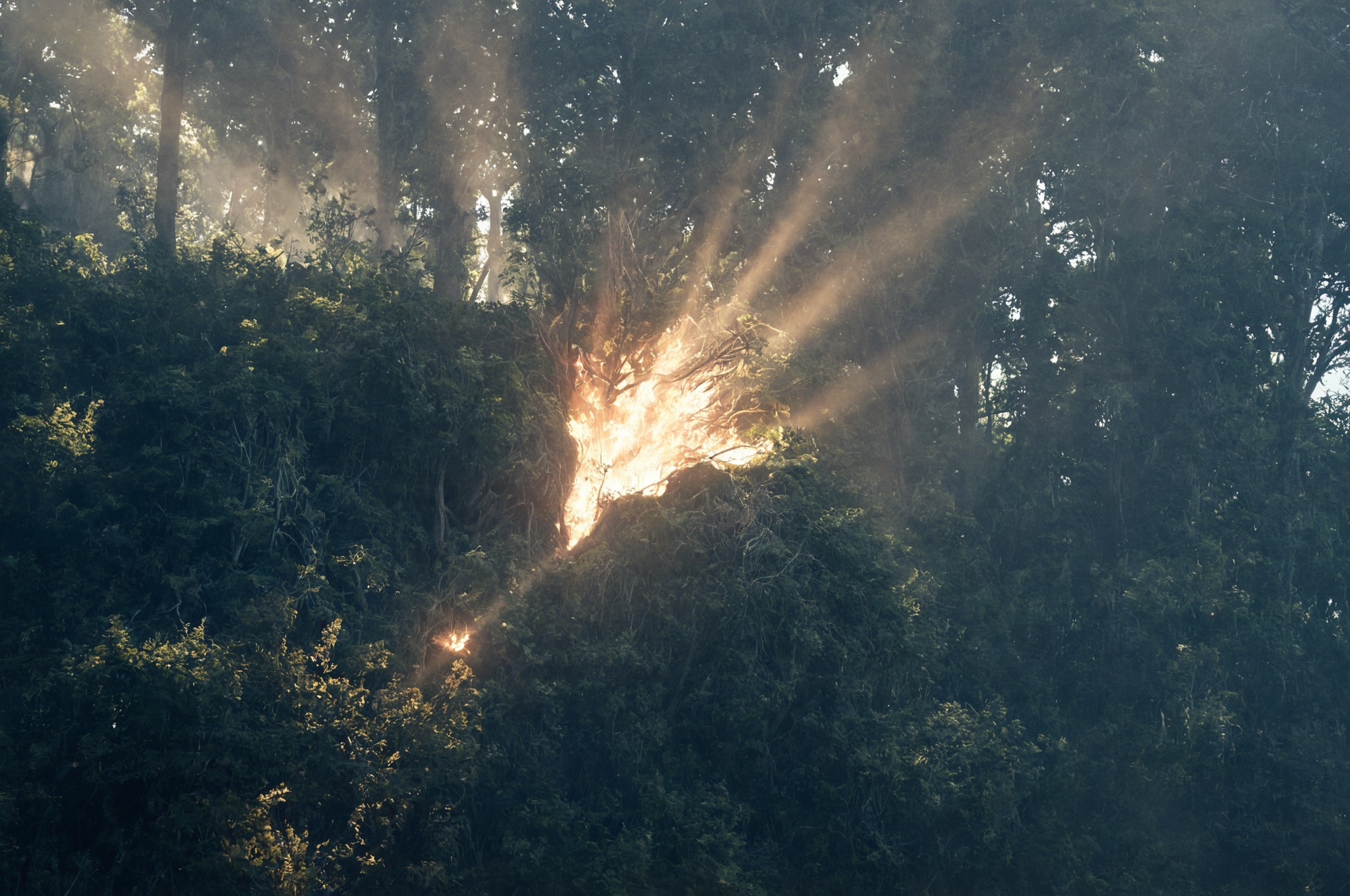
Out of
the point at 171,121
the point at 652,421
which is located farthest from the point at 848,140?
the point at 171,121

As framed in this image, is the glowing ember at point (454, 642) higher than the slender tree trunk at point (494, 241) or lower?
lower

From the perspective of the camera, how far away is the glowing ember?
14922mm

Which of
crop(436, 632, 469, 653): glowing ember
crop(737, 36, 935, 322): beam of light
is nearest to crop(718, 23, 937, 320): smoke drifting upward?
crop(737, 36, 935, 322): beam of light

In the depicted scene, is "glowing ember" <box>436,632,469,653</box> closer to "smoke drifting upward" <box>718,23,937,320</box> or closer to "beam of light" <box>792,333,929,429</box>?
"beam of light" <box>792,333,929,429</box>

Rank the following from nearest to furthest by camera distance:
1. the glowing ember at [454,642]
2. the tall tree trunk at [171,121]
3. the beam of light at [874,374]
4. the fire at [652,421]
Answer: the glowing ember at [454,642] → the fire at [652,421] → the tall tree trunk at [171,121] → the beam of light at [874,374]

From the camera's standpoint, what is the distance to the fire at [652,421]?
59.0 ft

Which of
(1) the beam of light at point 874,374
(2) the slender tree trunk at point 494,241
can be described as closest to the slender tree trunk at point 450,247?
(2) the slender tree trunk at point 494,241

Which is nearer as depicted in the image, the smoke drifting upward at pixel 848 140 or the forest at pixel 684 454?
the forest at pixel 684 454

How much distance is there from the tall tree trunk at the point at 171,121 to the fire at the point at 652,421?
9997 mm

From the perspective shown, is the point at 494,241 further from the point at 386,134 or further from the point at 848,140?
the point at 848,140

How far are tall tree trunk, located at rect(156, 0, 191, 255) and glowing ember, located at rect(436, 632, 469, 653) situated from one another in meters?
11.9

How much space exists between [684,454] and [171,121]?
12.4 metres

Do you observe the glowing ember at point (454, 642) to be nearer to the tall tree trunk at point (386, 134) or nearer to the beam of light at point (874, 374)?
the beam of light at point (874, 374)

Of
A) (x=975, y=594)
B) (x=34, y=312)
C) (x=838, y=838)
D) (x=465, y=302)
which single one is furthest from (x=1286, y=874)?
(x=34, y=312)
